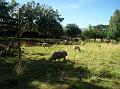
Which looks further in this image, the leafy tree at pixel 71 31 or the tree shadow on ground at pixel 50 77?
the leafy tree at pixel 71 31

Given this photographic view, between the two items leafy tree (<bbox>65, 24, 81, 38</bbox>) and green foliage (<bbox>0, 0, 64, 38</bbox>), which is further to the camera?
leafy tree (<bbox>65, 24, 81, 38</bbox>)

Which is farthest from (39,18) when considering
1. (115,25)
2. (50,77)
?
(50,77)

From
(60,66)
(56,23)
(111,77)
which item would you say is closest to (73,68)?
(60,66)

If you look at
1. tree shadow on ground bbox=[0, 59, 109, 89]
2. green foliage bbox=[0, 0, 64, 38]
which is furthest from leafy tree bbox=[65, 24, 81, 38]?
tree shadow on ground bbox=[0, 59, 109, 89]

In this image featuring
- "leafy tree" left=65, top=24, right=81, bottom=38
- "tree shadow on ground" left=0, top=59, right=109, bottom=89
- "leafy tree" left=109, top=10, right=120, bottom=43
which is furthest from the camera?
"leafy tree" left=65, top=24, right=81, bottom=38

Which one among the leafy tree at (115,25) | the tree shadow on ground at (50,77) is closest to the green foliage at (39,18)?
the leafy tree at (115,25)

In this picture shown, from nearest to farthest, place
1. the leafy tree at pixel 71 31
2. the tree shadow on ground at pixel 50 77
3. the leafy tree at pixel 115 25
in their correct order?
the tree shadow on ground at pixel 50 77, the leafy tree at pixel 115 25, the leafy tree at pixel 71 31

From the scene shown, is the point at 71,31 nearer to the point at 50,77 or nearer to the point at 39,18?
the point at 39,18

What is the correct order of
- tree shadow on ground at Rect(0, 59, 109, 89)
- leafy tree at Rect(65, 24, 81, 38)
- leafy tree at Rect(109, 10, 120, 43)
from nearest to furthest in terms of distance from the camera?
1. tree shadow on ground at Rect(0, 59, 109, 89)
2. leafy tree at Rect(109, 10, 120, 43)
3. leafy tree at Rect(65, 24, 81, 38)

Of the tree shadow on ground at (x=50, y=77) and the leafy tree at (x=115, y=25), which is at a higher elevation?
the leafy tree at (x=115, y=25)

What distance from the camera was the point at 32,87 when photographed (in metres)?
10.7

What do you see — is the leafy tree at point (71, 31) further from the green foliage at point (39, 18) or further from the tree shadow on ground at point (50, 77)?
the tree shadow on ground at point (50, 77)

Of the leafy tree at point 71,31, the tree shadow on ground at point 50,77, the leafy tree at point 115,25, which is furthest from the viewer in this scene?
the leafy tree at point 71,31

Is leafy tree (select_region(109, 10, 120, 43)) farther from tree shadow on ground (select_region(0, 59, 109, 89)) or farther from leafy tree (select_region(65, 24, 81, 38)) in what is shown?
tree shadow on ground (select_region(0, 59, 109, 89))
